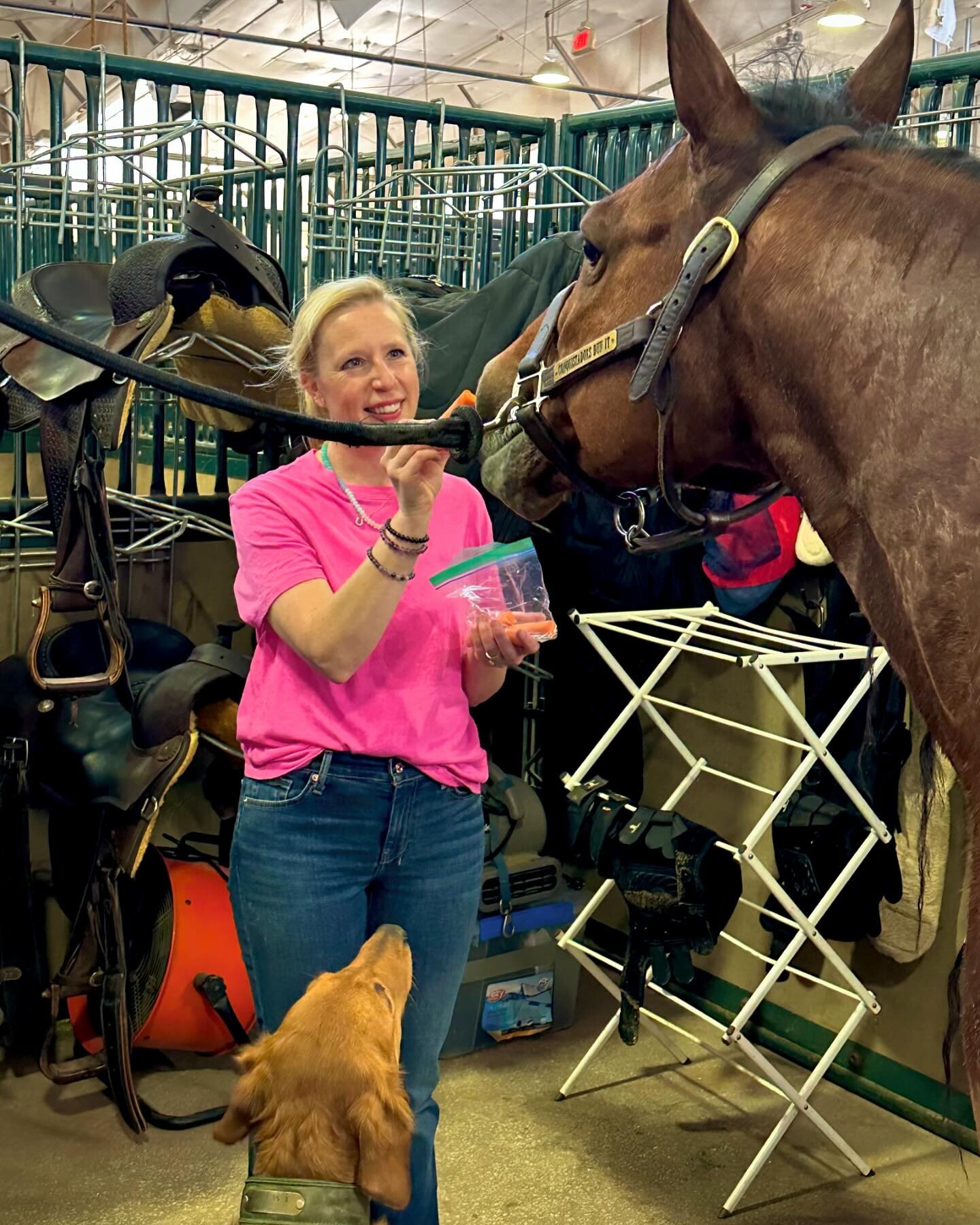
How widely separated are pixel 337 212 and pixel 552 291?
3.19ft

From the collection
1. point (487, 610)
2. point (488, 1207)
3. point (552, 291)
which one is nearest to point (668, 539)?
point (487, 610)

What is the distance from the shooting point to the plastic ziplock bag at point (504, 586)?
63.3 inches

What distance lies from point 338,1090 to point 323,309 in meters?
1.08

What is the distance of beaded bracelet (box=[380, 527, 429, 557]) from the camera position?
149 centimetres

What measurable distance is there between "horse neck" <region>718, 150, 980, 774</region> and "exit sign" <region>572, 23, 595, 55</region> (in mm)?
8414

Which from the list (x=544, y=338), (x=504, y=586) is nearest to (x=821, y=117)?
(x=544, y=338)

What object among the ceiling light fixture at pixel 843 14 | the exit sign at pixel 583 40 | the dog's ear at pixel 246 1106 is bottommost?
the dog's ear at pixel 246 1106

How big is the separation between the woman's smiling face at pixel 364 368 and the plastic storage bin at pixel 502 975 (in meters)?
1.85

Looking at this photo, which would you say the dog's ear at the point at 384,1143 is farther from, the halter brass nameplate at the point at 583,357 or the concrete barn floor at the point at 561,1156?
the concrete barn floor at the point at 561,1156

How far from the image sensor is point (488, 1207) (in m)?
2.60

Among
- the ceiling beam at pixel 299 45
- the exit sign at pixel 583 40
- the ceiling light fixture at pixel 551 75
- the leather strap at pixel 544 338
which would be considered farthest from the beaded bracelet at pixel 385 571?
the exit sign at pixel 583 40

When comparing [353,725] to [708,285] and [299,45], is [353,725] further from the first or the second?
[299,45]

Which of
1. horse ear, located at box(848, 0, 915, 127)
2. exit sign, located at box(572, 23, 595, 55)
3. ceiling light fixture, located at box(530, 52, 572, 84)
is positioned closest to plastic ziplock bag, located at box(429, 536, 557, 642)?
horse ear, located at box(848, 0, 915, 127)

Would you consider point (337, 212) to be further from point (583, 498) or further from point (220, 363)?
point (583, 498)
